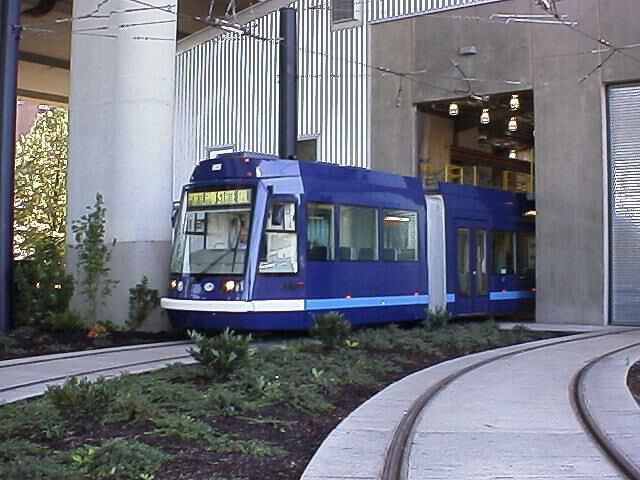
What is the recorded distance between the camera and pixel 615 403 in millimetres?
10164

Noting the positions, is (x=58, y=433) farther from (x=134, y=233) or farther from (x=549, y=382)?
(x=134, y=233)

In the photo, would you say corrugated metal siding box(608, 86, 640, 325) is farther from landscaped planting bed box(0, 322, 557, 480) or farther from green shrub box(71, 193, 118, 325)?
green shrub box(71, 193, 118, 325)

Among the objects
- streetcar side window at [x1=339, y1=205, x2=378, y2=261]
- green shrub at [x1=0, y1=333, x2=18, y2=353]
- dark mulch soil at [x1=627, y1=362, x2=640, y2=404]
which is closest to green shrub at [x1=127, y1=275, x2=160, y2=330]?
green shrub at [x1=0, y1=333, x2=18, y2=353]

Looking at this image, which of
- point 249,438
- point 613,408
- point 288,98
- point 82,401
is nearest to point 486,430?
point 613,408

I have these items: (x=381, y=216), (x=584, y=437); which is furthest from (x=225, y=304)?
(x=584, y=437)

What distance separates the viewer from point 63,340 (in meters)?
17.3

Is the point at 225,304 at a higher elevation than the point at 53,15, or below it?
below

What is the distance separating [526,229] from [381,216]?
766 cm

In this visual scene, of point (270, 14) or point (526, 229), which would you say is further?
point (270, 14)

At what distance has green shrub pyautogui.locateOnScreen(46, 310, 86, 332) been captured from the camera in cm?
1839

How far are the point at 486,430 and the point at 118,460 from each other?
138 inches

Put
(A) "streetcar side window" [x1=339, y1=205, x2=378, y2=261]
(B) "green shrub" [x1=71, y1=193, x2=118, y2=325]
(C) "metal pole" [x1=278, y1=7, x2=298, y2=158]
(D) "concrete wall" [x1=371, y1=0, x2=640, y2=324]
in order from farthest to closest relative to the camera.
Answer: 1. (D) "concrete wall" [x1=371, y1=0, x2=640, y2=324]
2. (C) "metal pole" [x1=278, y1=7, x2=298, y2=158]
3. (B) "green shrub" [x1=71, y1=193, x2=118, y2=325]
4. (A) "streetcar side window" [x1=339, y1=205, x2=378, y2=261]

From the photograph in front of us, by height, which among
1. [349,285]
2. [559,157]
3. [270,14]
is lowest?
[349,285]

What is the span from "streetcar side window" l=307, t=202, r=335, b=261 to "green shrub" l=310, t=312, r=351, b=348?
1.88 meters
